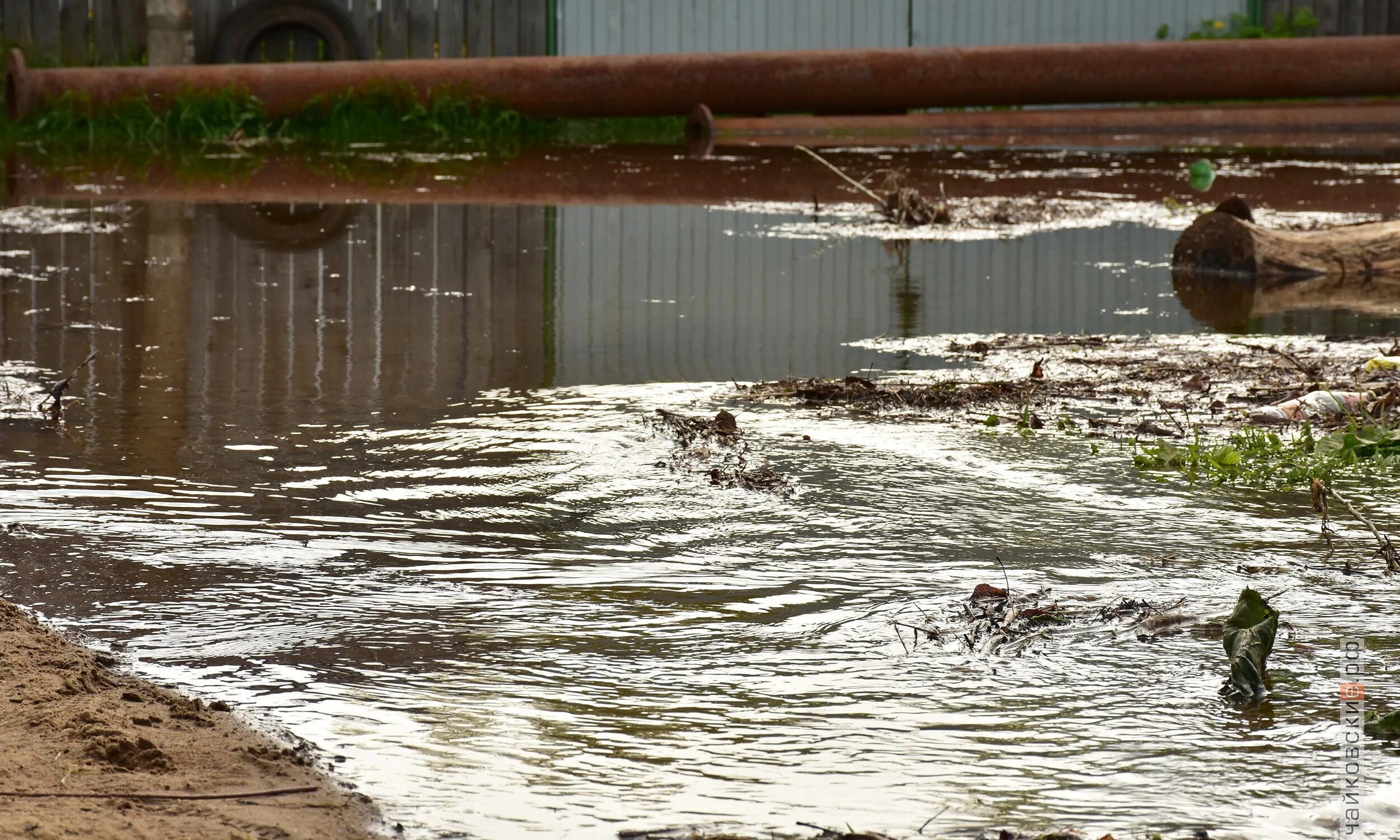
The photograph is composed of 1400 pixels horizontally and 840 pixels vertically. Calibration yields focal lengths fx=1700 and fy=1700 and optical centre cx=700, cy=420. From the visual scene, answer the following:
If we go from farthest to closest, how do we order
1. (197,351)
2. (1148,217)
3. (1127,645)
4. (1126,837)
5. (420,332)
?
(1148,217), (420,332), (197,351), (1127,645), (1126,837)

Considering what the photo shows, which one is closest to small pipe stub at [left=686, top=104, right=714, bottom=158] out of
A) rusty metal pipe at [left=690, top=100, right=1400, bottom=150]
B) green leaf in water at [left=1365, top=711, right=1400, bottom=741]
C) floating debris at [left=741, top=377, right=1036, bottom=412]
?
rusty metal pipe at [left=690, top=100, right=1400, bottom=150]

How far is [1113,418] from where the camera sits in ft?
16.1

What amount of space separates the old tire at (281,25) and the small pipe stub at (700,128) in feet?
12.6

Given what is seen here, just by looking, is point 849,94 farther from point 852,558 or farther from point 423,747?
point 423,747

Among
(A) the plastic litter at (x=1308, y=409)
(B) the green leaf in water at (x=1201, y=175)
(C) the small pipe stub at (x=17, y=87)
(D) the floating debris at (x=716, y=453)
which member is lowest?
(D) the floating debris at (x=716, y=453)

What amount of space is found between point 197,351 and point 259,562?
247 cm

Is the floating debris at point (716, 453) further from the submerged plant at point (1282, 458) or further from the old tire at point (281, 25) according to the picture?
the old tire at point (281, 25)

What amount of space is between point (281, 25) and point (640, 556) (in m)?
15.1

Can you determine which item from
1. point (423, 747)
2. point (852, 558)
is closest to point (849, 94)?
point (852, 558)

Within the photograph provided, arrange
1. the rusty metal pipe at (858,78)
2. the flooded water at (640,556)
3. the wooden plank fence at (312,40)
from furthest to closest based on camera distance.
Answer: the wooden plank fence at (312,40) → the rusty metal pipe at (858,78) → the flooded water at (640,556)

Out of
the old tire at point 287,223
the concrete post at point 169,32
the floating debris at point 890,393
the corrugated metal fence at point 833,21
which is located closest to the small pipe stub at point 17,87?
the concrete post at point 169,32

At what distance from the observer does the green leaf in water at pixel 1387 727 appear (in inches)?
107

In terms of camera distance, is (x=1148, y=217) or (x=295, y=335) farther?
(x=1148, y=217)

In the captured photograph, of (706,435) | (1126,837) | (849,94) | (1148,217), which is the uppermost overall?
(849,94)
